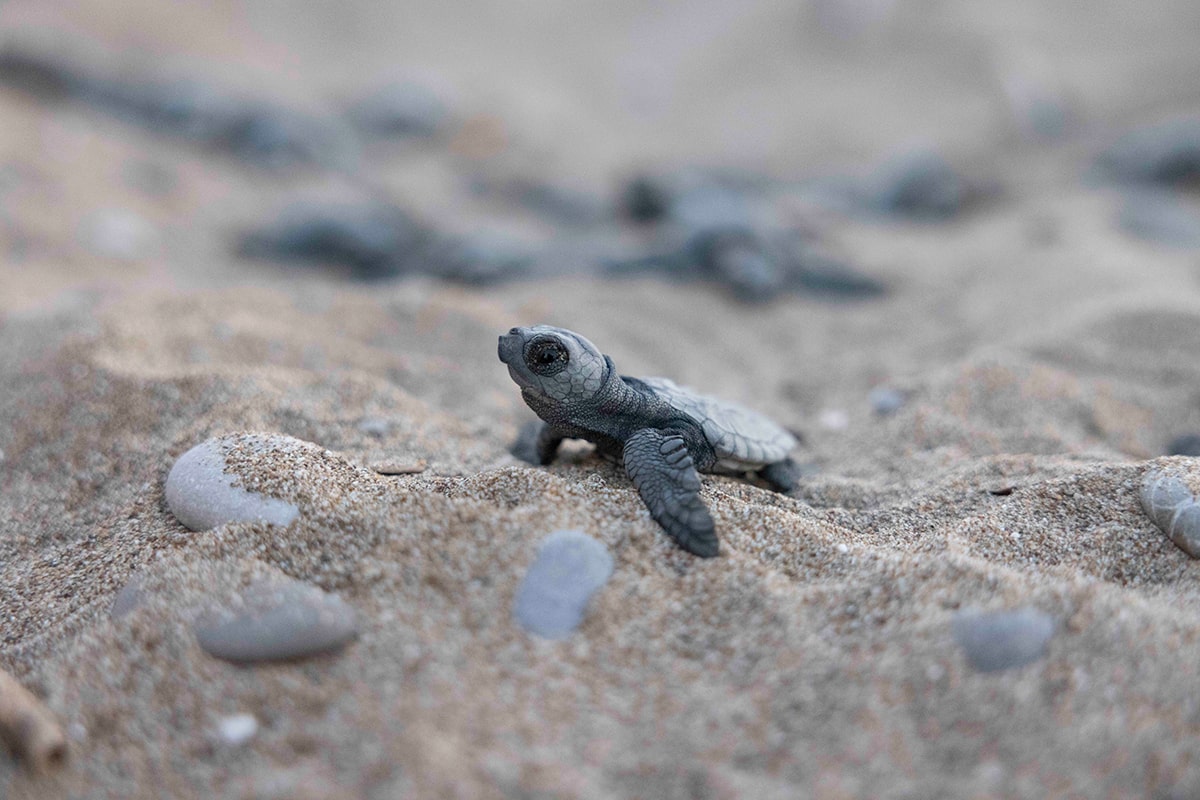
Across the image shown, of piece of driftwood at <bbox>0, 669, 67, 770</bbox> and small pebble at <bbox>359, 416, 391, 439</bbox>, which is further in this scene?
small pebble at <bbox>359, 416, 391, 439</bbox>

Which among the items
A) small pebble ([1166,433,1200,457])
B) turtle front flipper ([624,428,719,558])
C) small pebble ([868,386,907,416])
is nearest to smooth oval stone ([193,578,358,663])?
turtle front flipper ([624,428,719,558])

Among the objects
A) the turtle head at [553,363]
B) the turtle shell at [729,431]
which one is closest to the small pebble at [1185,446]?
the turtle shell at [729,431]

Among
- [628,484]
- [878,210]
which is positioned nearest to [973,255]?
[878,210]

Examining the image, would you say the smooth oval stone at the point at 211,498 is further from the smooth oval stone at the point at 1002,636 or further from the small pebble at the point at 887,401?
the small pebble at the point at 887,401

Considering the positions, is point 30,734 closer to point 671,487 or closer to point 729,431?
point 671,487

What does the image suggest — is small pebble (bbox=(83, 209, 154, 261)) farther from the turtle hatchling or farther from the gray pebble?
the gray pebble

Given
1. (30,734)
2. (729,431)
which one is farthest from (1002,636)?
(30,734)
